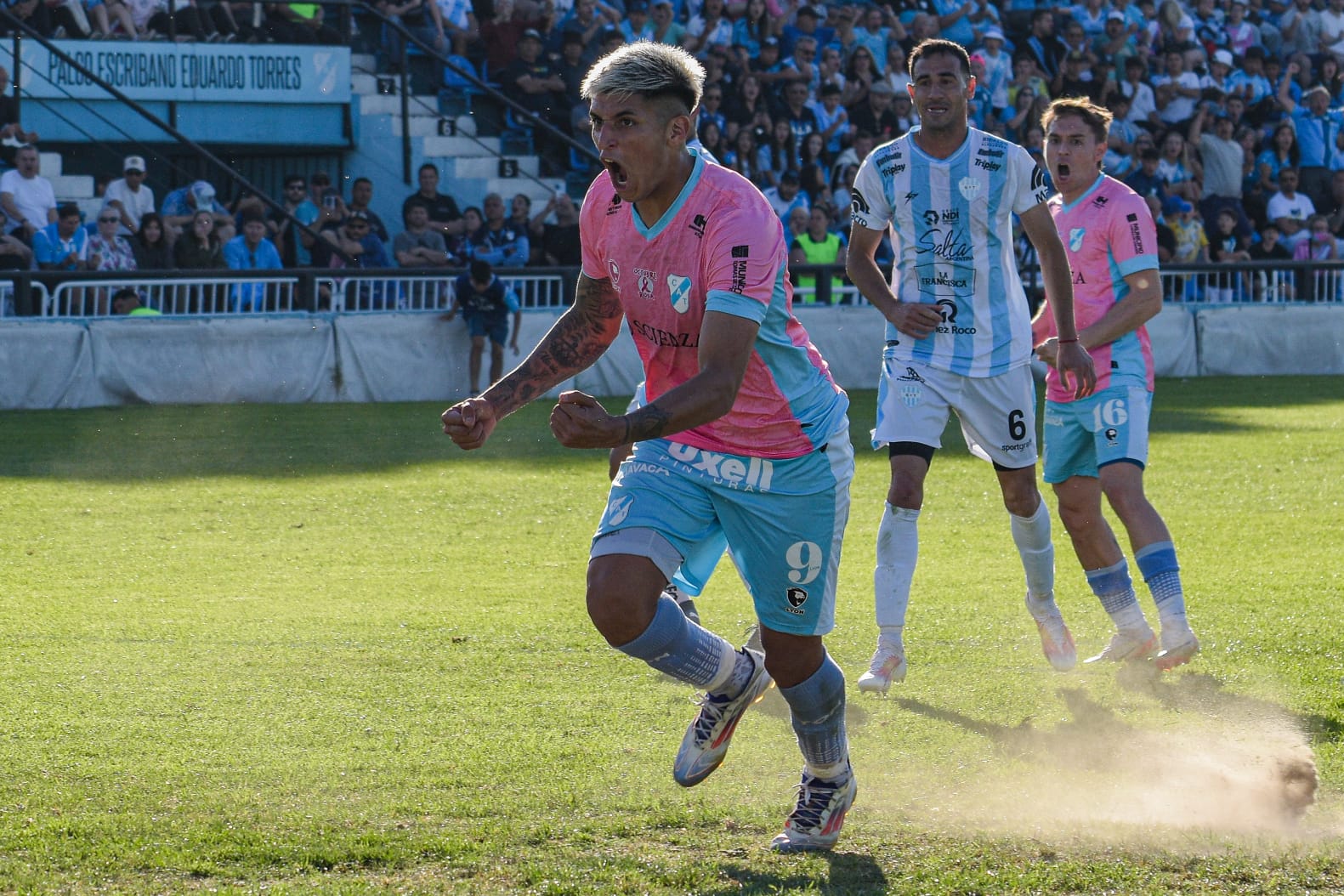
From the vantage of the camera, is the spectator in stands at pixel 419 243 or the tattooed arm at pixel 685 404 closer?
the tattooed arm at pixel 685 404

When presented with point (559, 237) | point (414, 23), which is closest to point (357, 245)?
point (559, 237)

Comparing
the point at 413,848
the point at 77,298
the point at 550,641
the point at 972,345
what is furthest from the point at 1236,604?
the point at 77,298

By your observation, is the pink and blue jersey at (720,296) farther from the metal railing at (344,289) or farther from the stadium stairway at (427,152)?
the stadium stairway at (427,152)

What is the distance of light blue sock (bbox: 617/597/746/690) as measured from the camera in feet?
14.5

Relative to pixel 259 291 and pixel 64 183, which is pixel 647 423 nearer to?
pixel 259 291

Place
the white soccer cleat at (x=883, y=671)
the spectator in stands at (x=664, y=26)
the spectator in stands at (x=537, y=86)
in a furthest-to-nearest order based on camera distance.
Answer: the spectator in stands at (x=537, y=86)
the spectator in stands at (x=664, y=26)
the white soccer cleat at (x=883, y=671)

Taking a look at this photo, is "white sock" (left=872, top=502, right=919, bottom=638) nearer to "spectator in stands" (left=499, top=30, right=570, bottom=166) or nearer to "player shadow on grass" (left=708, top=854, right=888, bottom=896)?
"player shadow on grass" (left=708, top=854, right=888, bottom=896)

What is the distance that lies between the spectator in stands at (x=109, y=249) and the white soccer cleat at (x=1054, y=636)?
13.1 meters

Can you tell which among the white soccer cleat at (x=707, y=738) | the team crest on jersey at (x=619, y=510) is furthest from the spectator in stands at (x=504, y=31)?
the team crest on jersey at (x=619, y=510)

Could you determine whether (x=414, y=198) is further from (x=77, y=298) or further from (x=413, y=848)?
(x=413, y=848)

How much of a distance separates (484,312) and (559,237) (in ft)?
9.54

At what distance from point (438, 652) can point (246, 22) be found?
16.8 m

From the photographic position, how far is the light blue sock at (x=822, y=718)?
447 centimetres

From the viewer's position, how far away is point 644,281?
4.34 metres
